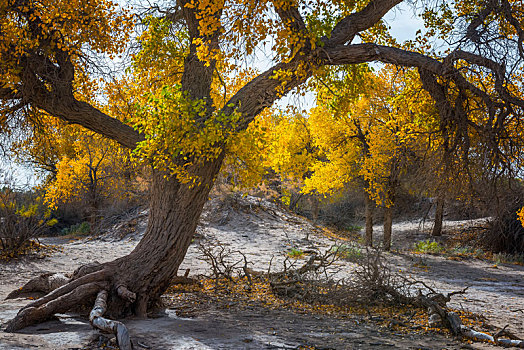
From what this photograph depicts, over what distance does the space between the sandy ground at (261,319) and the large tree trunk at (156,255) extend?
45 centimetres

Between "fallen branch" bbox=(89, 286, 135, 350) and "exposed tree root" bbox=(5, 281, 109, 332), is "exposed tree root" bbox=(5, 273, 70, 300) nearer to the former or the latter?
"exposed tree root" bbox=(5, 281, 109, 332)

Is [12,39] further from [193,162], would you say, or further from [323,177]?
[323,177]

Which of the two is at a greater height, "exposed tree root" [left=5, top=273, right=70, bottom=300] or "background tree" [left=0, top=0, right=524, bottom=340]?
"background tree" [left=0, top=0, right=524, bottom=340]

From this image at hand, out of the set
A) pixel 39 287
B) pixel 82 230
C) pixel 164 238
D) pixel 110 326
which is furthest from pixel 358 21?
pixel 82 230

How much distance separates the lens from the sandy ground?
4535 millimetres

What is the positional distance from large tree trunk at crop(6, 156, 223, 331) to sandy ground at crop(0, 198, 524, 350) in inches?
17.7

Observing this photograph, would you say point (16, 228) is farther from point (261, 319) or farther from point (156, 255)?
point (261, 319)

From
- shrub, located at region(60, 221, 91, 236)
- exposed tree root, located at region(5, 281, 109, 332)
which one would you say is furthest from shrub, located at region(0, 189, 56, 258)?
shrub, located at region(60, 221, 91, 236)

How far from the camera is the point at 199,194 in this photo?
625 cm

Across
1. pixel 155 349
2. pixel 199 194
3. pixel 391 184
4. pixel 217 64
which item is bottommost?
pixel 155 349

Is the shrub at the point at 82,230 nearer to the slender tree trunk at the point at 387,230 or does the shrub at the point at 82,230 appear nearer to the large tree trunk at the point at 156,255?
the slender tree trunk at the point at 387,230

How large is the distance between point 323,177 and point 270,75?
951 cm

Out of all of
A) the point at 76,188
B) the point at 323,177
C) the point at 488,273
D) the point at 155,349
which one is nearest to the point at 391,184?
→ the point at 323,177

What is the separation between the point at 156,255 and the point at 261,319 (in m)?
1.76
